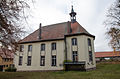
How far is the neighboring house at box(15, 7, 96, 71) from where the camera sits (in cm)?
1672

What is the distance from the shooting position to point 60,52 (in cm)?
1778

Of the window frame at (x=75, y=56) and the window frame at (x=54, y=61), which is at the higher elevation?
the window frame at (x=75, y=56)

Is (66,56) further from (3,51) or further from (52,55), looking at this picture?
(3,51)

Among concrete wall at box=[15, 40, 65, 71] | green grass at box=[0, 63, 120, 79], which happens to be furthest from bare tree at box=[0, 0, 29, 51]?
concrete wall at box=[15, 40, 65, 71]

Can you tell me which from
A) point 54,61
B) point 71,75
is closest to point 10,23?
point 71,75

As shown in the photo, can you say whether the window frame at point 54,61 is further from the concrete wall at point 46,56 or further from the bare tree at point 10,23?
the bare tree at point 10,23

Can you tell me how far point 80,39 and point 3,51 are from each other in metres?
12.3

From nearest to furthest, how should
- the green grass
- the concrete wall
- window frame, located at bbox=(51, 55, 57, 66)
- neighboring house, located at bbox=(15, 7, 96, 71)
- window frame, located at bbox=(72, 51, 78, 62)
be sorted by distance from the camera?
the green grass
neighboring house, located at bbox=(15, 7, 96, 71)
window frame, located at bbox=(72, 51, 78, 62)
the concrete wall
window frame, located at bbox=(51, 55, 57, 66)

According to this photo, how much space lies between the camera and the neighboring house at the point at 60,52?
54.9 ft

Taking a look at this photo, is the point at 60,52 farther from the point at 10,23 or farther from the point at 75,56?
the point at 10,23

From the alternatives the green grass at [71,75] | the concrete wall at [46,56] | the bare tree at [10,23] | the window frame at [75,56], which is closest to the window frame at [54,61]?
the concrete wall at [46,56]

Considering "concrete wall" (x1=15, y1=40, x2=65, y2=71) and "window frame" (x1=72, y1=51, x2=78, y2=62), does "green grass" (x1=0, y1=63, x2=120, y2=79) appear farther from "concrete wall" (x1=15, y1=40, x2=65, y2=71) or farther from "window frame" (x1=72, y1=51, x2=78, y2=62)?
"concrete wall" (x1=15, y1=40, x2=65, y2=71)

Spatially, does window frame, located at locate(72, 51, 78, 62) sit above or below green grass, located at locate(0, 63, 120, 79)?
above

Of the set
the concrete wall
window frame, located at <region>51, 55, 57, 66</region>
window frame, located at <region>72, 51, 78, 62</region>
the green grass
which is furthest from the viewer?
window frame, located at <region>51, 55, 57, 66</region>
